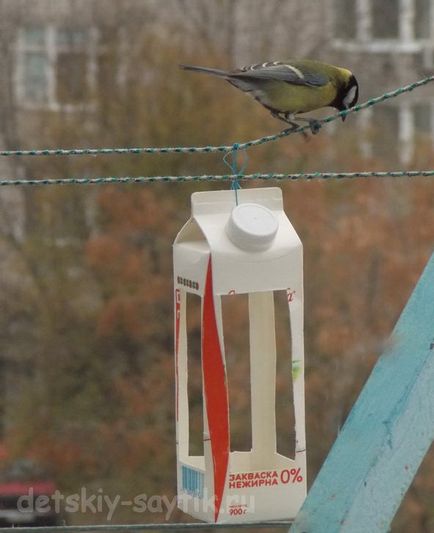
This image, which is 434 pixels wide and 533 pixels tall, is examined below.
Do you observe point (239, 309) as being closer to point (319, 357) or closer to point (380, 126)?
point (319, 357)

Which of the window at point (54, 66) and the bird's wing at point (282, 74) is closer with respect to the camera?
the bird's wing at point (282, 74)

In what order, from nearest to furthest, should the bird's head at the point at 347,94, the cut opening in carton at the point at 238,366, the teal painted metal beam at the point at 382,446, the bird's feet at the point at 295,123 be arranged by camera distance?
the teal painted metal beam at the point at 382,446 → the bird's feet at the point at 295,123 → the bird's head at the point at 347,94 → the cut opening in carton at the point at 238,366

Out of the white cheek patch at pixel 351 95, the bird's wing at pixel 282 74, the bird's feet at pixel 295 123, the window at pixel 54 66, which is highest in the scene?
the window at pixel 54 66

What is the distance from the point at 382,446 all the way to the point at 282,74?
195 centimetres

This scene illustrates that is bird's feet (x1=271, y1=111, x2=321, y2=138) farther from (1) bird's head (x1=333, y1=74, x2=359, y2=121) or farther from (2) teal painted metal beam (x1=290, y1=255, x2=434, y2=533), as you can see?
(2) teal painted metal beam (x1=290, y1=255, x2=434, y2=533)

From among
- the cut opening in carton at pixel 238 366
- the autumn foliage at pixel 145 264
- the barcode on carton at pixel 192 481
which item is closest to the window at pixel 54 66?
the autumn foliage at pixel 145 264

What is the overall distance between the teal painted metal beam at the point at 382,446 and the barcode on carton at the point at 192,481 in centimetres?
45

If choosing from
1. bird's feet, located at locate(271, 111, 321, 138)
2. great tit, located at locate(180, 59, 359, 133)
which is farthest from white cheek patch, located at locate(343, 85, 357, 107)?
bird's feet, located at locate(271, 111, 321, 138)

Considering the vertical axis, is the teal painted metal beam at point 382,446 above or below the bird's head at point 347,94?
below

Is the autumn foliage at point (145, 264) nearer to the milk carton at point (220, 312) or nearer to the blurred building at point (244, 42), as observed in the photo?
the blurred building at point (244, 42)

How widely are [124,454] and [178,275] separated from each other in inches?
542

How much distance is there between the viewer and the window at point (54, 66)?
1878 cm

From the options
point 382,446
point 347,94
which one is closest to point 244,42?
point 347,94

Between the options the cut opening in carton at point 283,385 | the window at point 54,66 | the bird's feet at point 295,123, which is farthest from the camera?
the window at point 54,66
